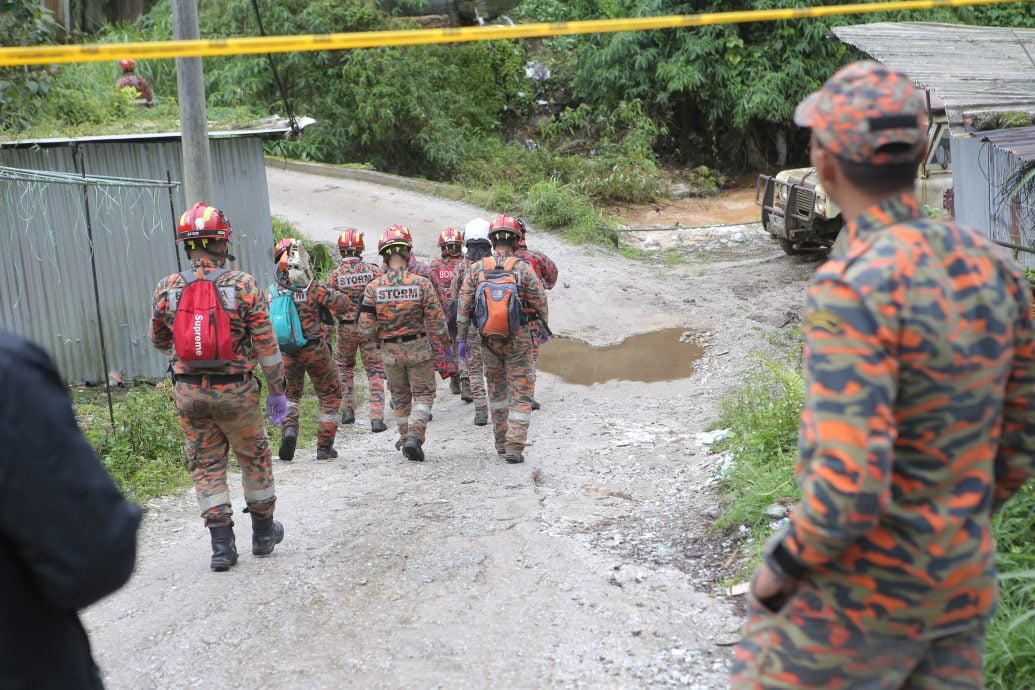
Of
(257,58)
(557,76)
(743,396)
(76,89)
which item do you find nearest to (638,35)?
(557,76)

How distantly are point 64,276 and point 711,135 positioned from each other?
20.5m

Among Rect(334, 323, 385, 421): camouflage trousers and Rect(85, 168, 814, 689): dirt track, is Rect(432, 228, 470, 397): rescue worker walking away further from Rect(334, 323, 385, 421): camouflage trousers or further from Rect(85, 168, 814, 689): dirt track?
Rect(85, 168, 814, 689): dirt track

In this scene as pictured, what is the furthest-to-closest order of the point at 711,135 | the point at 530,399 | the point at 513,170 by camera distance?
the point at 711,135 < the point at 513,170 < the point at 530,399

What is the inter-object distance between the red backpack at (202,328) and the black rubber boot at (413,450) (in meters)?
3.08

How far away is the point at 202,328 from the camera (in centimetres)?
583

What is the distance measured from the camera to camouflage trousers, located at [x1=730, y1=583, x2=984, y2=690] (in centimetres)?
238

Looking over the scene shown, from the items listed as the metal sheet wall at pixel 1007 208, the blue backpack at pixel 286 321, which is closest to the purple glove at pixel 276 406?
the blue backpack at pixel 286 321

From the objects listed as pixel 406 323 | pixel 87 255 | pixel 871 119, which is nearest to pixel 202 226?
pixel 406 323

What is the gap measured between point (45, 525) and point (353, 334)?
8.04 metres

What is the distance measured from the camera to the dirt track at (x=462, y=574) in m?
4.80

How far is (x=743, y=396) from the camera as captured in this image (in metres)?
9.39

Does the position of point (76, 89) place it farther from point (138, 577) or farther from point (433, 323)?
point (138, 577)

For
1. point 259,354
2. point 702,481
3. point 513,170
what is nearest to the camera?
point 259,354

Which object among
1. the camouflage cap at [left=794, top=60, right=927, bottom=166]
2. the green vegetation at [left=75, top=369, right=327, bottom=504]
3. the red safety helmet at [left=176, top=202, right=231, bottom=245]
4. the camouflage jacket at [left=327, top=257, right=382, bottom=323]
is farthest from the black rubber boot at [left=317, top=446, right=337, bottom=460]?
the camouflage cap at [left=794, top=60, right=927, bottom=166]
